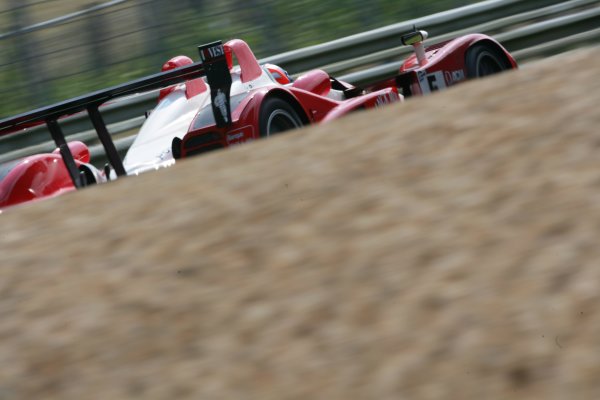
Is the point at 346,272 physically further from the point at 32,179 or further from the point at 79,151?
the point at 79,151

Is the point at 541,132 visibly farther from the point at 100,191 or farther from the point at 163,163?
the point at 163,163

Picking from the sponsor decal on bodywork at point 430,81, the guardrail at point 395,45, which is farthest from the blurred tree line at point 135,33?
the sponsor decal on bodywork at point 430,81

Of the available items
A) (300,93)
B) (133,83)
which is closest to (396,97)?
(300,93)

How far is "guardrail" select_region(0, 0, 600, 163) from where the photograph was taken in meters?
8.92

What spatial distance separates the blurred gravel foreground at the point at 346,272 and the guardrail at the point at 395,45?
623 centimetres

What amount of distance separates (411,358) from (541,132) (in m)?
0.80

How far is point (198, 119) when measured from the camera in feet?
22.1

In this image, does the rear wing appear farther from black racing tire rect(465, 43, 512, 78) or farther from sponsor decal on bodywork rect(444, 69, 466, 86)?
black racing tire rect(465, 43, 512, 78)

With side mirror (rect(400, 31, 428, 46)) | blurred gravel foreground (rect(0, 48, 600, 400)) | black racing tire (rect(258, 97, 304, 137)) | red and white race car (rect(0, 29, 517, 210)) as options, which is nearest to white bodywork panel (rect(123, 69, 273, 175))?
red and white race car (rect(0, 29, 517, 210))

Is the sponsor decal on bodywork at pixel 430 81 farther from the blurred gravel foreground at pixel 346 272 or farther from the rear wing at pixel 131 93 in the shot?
the blurred gravel foreground at pixel 346 272

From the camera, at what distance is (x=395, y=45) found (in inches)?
370

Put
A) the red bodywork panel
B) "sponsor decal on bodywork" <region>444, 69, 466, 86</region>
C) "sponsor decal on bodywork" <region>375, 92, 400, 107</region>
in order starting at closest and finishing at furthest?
the red bodywork panel → "sponsor decal on bodywork" <region>375, 92, 400, 107</region> → "sponsor decal on bodywork" <region>444, 69, 466, 86</region>

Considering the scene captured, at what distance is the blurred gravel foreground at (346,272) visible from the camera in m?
2.00

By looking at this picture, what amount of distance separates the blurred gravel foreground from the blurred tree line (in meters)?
6.74
